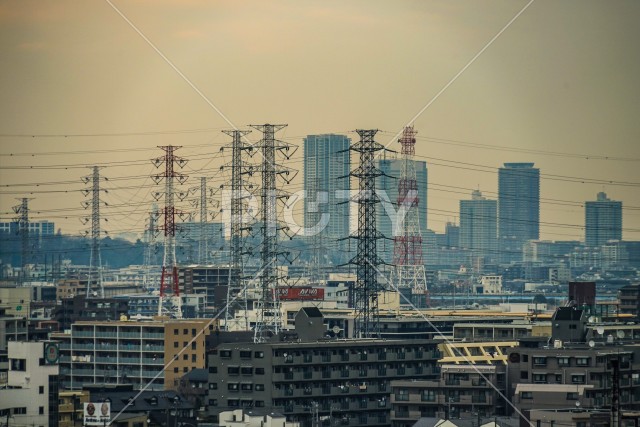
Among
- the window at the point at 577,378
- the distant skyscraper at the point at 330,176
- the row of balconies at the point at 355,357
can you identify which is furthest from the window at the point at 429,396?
the distant skyscraper at the point at 330,176

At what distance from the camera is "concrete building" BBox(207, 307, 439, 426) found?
44.0 m

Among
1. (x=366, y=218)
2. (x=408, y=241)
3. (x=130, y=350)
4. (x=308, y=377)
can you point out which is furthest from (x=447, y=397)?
(x=408, y=241)

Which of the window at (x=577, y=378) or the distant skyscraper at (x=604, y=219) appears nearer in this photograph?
the window at (x=577, y=378)

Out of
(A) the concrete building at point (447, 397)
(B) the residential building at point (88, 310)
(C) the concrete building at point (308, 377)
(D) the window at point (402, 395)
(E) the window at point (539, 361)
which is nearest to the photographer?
(A) the concrete building at point (447, 397)

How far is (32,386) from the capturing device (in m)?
40.1

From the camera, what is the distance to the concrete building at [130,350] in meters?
57.3

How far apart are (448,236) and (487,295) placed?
52.9m

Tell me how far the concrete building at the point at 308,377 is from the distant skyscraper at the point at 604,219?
4185 inches

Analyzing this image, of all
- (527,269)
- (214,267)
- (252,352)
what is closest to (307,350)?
(252,352)

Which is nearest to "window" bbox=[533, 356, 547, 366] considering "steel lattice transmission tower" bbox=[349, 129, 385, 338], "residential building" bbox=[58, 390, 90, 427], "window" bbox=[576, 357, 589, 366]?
"window" bbox=[576, 357, 589, 366]

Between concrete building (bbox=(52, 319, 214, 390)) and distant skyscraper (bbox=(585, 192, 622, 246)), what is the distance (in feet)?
316

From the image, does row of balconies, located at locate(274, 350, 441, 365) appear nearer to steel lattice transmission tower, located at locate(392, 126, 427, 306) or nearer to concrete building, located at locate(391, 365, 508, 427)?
concrete building, located at locate(391, 365, 508, 427)

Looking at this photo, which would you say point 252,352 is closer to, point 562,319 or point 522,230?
point 562,319

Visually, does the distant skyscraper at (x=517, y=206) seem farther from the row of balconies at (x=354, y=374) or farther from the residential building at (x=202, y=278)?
the row of balconies at (x=354, y=374)
